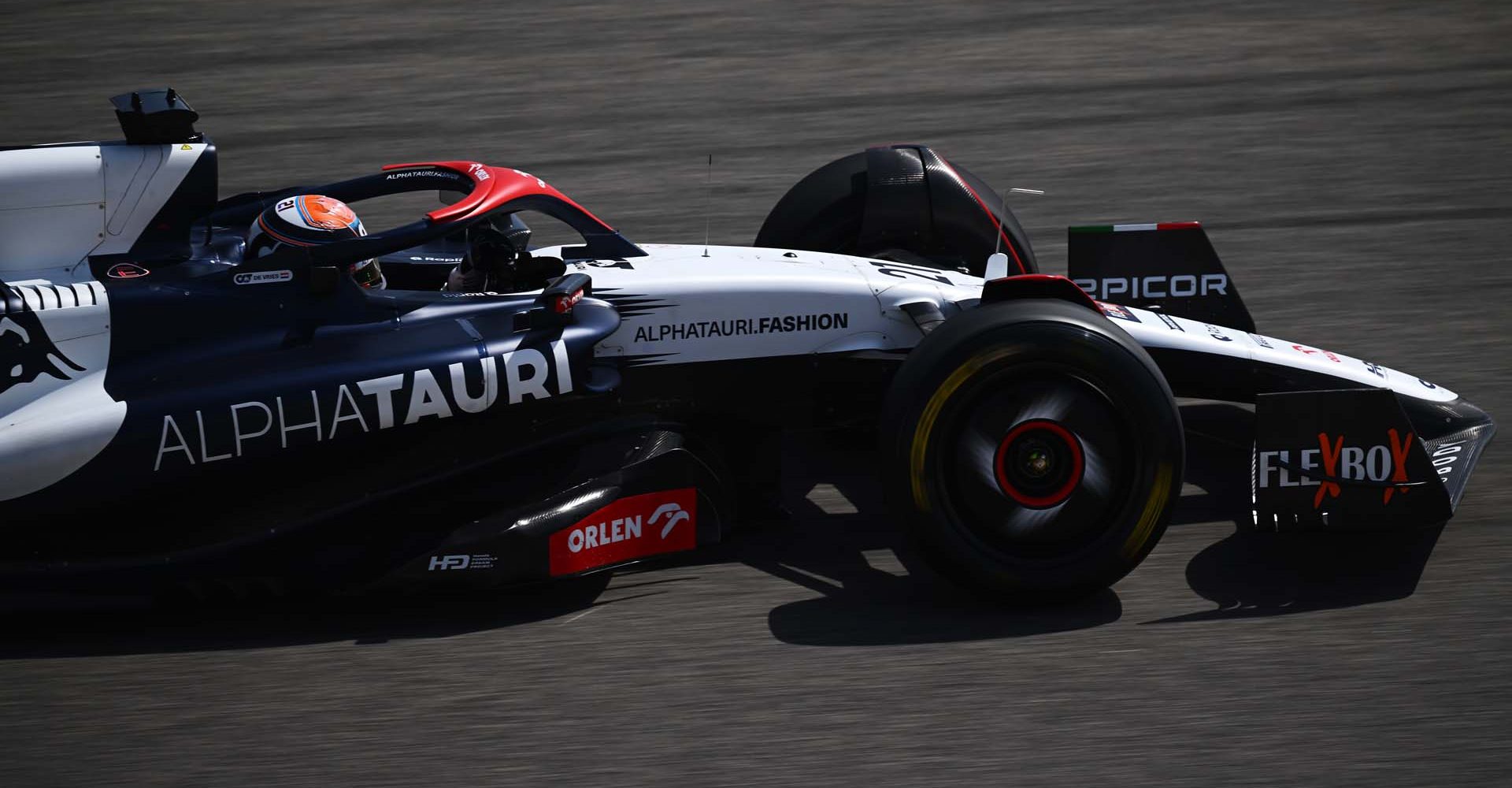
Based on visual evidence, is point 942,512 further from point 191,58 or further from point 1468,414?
point 191,58

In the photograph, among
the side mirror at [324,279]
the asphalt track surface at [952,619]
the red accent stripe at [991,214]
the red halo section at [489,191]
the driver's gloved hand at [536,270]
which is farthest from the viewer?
the red accent stripe at [991,214]

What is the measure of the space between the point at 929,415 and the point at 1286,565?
123cm

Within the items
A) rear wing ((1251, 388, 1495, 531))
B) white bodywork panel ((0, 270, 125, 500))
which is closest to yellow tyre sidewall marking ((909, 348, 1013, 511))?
rear wing ((1251, 388, 1495, 531))

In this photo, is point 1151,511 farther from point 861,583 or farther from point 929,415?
point 861,583

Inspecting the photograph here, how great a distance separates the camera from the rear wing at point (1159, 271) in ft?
17.8

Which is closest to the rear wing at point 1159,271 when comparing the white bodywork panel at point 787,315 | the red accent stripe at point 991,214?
the red accent stripe at point 991,214

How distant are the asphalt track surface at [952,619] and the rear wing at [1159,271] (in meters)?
0.43

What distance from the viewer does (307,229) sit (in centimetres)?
443

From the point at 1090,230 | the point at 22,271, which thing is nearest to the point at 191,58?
the point at 22,271

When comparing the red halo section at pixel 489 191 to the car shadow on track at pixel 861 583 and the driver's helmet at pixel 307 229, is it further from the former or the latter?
the car shadow on track at pixel 861 583

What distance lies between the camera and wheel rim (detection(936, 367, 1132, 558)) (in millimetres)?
4105

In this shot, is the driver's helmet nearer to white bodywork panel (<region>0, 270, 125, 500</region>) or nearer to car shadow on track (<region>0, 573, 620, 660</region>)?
white bodywork panel (<region>0, 270, 125, 500</region>)

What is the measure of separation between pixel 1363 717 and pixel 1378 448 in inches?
34.9

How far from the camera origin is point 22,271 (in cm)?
454
